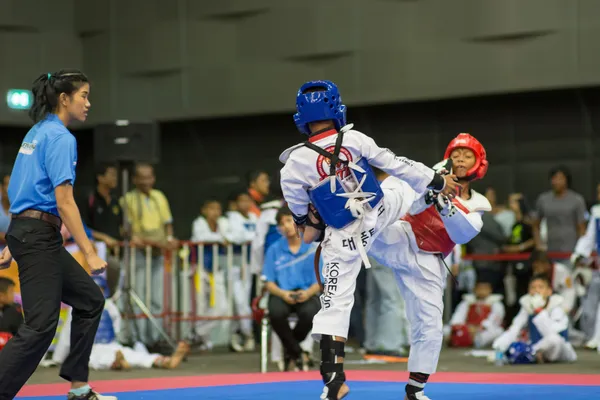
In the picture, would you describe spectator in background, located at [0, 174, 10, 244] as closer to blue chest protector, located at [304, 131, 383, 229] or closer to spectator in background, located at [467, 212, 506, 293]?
spectator in background, located at [467, 212, 506, 293]

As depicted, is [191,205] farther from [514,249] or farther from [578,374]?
[578,374]

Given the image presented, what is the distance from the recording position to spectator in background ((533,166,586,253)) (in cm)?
1095

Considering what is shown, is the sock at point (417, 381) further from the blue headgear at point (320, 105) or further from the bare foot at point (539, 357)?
the bare foot at point (539, 357)

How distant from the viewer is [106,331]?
348 inches

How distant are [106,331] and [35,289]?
155 inches

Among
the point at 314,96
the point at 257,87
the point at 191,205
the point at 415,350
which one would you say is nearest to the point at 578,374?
the point at 415,350

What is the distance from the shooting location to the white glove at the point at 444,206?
5.20 meters

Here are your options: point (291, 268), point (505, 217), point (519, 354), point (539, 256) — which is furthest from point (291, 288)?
point (505, 217)

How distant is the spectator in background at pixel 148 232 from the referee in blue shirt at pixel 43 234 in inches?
184

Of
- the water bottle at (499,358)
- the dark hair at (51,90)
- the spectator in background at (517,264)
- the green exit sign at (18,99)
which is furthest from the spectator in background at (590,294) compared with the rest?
the green exit sign at (18,99)

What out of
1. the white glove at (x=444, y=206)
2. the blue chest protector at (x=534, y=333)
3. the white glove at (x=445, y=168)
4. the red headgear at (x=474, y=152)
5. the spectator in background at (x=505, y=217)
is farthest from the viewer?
the spectator in background at (x=505, y=217)

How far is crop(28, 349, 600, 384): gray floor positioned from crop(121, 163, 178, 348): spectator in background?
755 mm

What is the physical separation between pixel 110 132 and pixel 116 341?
79.6 inches

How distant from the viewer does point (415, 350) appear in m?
5.25
